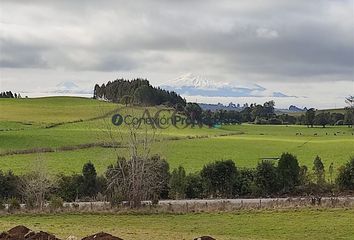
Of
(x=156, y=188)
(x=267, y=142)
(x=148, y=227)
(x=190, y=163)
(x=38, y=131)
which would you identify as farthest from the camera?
(x=267, y=142)

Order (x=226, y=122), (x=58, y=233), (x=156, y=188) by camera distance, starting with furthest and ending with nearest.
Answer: (x=226, y=122)
(x=156, y=188)
(x=58, y=233)

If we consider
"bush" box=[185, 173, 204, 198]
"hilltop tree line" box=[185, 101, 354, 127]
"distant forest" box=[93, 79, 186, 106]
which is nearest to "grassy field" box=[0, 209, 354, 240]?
"bush" box=[185, 173, 204, 198]

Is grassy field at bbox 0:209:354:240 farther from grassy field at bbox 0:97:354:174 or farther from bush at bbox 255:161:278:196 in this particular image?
grassy field at bbox 0:97:354:174

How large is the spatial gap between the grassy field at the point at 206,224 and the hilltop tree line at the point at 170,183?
5.30 metres

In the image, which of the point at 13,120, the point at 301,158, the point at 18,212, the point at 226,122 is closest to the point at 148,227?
the point at 18,212

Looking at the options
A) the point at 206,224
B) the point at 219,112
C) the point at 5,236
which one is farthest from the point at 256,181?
the point at 219,112

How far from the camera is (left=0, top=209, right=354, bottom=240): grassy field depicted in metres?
29.4

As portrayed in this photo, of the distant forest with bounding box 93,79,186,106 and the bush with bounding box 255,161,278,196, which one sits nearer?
the bush with bounding box 255,161,278,196

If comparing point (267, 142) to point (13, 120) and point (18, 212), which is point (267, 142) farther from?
point (18, 212)

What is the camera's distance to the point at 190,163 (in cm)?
7331

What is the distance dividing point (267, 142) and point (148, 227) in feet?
258

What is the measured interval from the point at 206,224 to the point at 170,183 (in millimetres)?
16908

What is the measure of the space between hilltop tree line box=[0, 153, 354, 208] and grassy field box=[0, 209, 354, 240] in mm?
5304

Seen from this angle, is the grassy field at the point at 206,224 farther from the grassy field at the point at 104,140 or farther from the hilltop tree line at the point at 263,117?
the hilltop tree line at the point at 263,117
